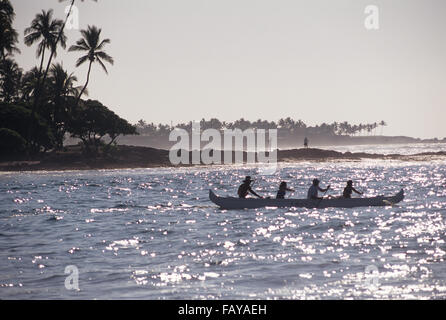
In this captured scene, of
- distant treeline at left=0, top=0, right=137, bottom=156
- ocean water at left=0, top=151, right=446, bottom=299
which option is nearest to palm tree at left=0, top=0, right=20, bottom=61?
distant treeline at left=0, top=0, right=137, bottom=156

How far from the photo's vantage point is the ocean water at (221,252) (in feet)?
40.9

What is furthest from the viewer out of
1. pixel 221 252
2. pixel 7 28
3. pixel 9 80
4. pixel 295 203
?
pixel 9 80

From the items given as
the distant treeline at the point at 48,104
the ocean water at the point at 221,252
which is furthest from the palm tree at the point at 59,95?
the ocean water at the point at 221,252

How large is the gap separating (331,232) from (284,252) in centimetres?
491

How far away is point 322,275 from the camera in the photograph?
13.7m

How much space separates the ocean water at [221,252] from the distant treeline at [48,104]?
135 ft

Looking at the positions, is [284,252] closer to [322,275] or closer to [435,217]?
[322,275]

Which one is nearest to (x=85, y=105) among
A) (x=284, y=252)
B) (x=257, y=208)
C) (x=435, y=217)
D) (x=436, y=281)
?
(x=257, y=208)

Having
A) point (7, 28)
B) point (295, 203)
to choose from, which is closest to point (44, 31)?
point (7, 28)

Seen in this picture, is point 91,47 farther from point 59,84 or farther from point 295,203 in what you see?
point 295,203

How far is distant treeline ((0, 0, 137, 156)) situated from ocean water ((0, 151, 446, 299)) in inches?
1617

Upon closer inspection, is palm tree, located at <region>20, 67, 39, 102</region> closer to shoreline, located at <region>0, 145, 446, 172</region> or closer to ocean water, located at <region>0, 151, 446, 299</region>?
shoreline, located at <region>0, 145, 446, 172</region>

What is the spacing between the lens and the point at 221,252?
1744 cm

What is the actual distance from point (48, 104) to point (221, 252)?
67598mm
